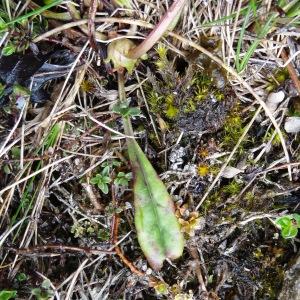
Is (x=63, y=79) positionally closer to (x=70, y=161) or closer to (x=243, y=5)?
(x=70, y=161)

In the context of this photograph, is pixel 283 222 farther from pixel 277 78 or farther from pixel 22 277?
pixel 22 277

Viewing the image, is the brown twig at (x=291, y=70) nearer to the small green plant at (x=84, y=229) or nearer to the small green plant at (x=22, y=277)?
the small green plant at (x=84, y=229)

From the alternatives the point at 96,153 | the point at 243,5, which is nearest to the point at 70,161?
the point at 96,153

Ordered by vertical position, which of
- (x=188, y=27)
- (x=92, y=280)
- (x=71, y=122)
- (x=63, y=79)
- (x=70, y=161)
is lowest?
(x=92, y=280)

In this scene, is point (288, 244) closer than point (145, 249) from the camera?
No

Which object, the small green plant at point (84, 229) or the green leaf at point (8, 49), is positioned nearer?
the green leaf at point (8, 49)

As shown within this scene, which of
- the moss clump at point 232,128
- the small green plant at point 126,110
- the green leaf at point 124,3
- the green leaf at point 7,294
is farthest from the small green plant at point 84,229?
the green leaf at point 124,3
